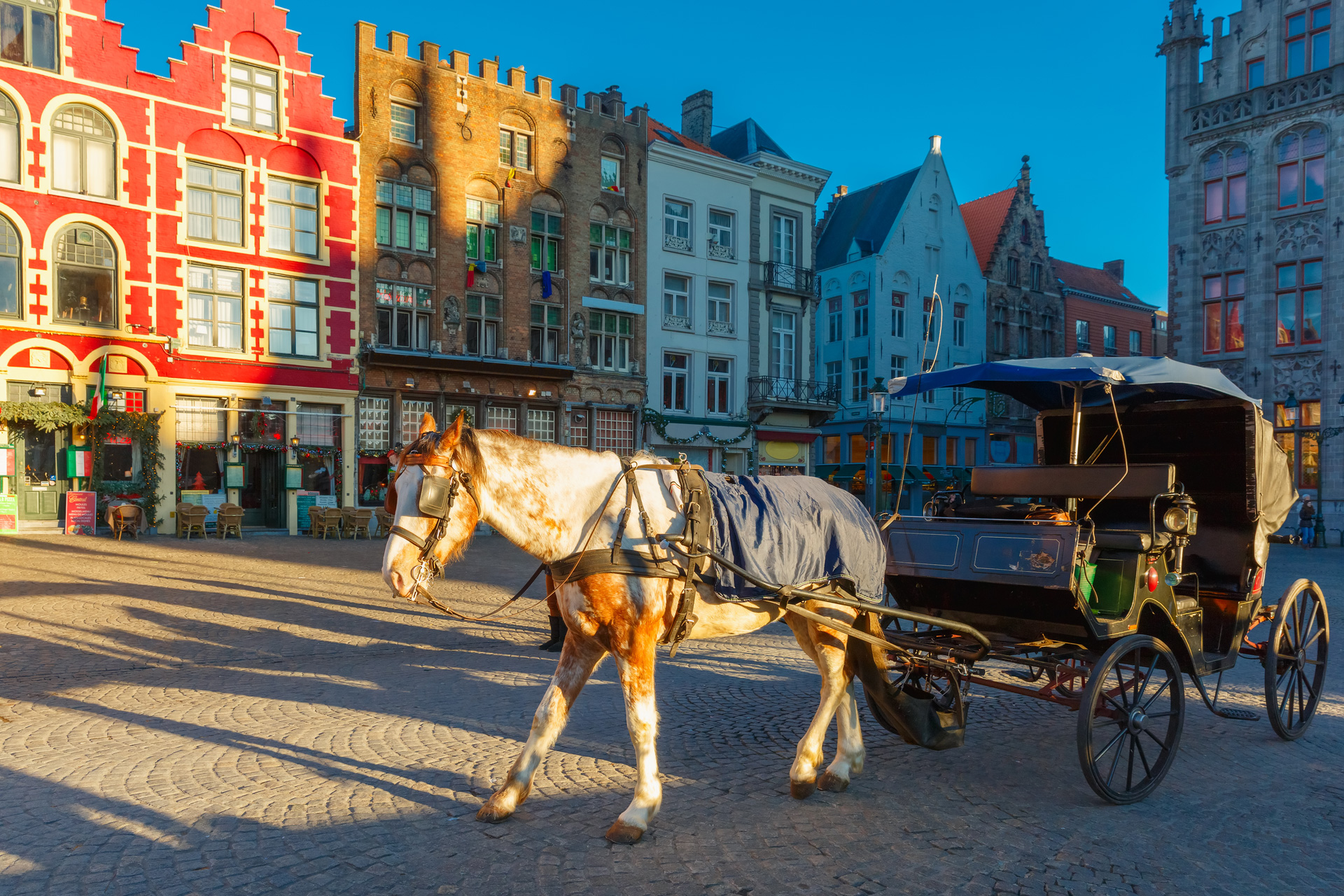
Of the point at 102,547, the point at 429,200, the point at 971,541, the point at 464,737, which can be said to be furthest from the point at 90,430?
the point at 971,541

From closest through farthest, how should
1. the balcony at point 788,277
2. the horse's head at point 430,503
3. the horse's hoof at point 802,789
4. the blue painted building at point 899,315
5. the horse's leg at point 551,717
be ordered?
the horse's head at point 430,503 → the horse's leg at point 551,717 → the horse's hoof at point 802,789 → the balcony at point 788,277 → the blue painted building at point 899,315

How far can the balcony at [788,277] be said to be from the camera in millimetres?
33125

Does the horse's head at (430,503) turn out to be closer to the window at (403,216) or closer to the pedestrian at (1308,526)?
the window at (403,216)

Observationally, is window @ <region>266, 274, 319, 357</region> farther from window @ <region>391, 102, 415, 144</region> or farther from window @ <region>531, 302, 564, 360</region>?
window @ <region>531, 302, 564, 360</region>

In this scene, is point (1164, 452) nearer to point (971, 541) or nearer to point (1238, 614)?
point (1238, 614)

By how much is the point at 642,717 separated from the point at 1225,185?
33.8 m

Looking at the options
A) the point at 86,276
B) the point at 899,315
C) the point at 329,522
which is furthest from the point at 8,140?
the point at 899,315

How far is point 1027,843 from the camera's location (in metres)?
4.05

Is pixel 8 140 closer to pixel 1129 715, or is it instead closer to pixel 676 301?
pixel 676 301

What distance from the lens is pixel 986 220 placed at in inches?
1718

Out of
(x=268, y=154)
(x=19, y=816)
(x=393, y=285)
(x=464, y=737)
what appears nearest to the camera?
(x=19, y=816)

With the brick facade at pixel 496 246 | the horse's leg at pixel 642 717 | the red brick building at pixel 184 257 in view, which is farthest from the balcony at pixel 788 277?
the horse's leg at pixel 642 717

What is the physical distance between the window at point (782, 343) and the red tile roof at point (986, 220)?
12.8 metres

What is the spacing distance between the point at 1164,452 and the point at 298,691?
7099 millimetres
